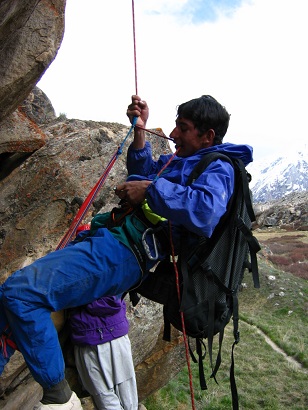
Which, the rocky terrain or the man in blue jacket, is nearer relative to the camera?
the man in blue jacket

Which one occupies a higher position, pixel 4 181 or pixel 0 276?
pixel 4 181

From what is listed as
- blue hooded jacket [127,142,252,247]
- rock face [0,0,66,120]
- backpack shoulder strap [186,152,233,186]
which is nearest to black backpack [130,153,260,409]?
backpack shoulder strap [186,152,233,186]

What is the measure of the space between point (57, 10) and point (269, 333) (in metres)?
15.9

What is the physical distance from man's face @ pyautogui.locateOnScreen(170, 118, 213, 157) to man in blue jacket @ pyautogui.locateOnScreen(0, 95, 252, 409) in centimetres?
22

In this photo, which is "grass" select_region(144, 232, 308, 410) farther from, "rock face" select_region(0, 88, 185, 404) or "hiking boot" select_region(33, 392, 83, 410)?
"hiking boot" select_region(33, 392, 83, 410)

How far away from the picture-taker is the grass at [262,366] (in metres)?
12.0

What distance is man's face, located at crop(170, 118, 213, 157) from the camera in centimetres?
495

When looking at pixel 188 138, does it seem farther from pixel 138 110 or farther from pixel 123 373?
pixel 123 373

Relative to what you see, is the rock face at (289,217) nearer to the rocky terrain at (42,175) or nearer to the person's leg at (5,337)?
the rocky terrain at (42,175)

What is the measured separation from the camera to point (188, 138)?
16.3ft

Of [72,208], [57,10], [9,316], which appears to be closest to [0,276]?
[72,208]

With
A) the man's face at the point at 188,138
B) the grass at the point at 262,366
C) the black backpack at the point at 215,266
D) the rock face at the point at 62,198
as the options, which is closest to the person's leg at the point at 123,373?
the black backpack at the point at 215,266

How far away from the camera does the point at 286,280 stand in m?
24.6

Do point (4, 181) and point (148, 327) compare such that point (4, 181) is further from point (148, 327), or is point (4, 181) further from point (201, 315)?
point (201, 315)
